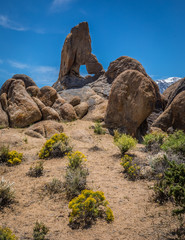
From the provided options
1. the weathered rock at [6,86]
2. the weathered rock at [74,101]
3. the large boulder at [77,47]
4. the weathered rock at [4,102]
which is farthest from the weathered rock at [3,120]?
the large boulder at [77,47]

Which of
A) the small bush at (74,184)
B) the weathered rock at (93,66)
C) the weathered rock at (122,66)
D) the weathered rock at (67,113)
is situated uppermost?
the weathered rock at (93,66)

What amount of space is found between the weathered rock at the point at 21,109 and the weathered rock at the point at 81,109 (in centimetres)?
439

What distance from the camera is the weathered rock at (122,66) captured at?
70.3ft

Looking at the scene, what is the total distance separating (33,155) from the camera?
27.8 feet

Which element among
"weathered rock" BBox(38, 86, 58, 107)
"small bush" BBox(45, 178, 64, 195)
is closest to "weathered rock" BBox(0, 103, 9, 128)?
"weathered rock" BBox(38, 86, 58, 107)

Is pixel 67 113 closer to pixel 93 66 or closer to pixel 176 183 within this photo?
pixel 176 183

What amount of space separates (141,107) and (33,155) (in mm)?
7667

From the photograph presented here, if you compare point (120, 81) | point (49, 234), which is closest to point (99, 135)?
point (120, 81)

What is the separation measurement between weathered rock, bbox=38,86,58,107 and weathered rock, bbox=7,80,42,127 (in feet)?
9.06

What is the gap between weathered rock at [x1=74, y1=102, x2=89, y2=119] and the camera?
1761 cm

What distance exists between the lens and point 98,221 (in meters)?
3.92

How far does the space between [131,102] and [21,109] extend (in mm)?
8114

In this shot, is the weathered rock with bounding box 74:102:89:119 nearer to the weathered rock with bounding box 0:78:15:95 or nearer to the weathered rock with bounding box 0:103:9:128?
the weathered rock with bounding box 0:78:15:95

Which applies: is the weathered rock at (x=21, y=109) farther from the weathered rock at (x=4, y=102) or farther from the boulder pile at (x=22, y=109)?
the weathered rock at (x=4, y=102)
